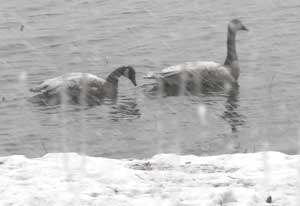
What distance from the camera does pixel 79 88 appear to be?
14.8m

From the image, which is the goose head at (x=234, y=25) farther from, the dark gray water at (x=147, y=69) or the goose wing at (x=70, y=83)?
the goose wing at (x=70, y=83)

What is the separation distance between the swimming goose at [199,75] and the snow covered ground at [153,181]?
290 inches

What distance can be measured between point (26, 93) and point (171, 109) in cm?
291

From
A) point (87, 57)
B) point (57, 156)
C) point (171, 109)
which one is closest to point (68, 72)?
point (87, 57)

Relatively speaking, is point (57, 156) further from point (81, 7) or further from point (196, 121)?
point (81, 7)

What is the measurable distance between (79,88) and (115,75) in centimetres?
90

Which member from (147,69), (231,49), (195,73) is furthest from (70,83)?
(231,49)

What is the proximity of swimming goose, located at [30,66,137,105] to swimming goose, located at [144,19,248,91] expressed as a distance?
66cm

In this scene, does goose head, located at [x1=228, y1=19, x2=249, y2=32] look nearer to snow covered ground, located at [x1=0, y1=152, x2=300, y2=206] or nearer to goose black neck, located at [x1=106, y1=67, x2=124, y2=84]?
goose black neck, located at [x1=106, y1=67, x2=124, y2=84]

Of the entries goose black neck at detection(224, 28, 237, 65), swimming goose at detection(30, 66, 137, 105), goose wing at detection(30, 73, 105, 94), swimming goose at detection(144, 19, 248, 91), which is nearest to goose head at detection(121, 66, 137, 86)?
swimming goose at detection(30, 66, 137, 105)

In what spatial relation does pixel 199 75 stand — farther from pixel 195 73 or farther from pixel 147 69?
pixel 147 69

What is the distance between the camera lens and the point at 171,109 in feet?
45.5

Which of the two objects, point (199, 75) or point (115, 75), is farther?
point (199, 75)

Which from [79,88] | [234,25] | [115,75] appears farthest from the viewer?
[234,25]
